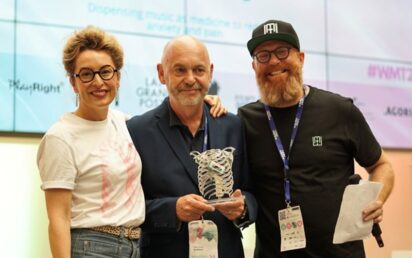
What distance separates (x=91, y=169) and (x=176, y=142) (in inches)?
18.2

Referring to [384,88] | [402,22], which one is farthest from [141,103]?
[402,22]

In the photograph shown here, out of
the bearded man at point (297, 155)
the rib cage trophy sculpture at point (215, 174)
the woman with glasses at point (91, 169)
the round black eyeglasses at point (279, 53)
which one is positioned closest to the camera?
the woman with glasses at point (91, 169)

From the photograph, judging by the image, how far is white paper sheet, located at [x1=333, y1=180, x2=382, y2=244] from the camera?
2564 millimetres

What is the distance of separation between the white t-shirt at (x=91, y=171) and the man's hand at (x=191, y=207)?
0.50 feet

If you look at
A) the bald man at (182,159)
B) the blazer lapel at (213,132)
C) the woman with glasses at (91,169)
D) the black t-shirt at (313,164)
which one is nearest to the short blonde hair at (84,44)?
the woman with glasses at (91,169)

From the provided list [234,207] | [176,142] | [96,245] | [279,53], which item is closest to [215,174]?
[234,207]

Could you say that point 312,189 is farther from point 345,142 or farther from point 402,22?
point 402,22

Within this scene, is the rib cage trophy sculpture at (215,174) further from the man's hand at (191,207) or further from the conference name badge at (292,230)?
the conference name badge at (292,230)

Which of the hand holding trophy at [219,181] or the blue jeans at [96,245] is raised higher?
the hand holding trophy at [219,181]

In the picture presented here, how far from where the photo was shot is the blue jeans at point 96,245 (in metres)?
2.22

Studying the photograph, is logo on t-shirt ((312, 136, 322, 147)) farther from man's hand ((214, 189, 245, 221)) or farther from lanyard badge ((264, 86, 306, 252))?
man's hand ((214, 189, 245, 221))

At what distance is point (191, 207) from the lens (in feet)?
7.67

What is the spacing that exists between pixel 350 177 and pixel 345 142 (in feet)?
0.58

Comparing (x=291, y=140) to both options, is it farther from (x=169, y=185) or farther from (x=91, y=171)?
(x=91, y=171)
